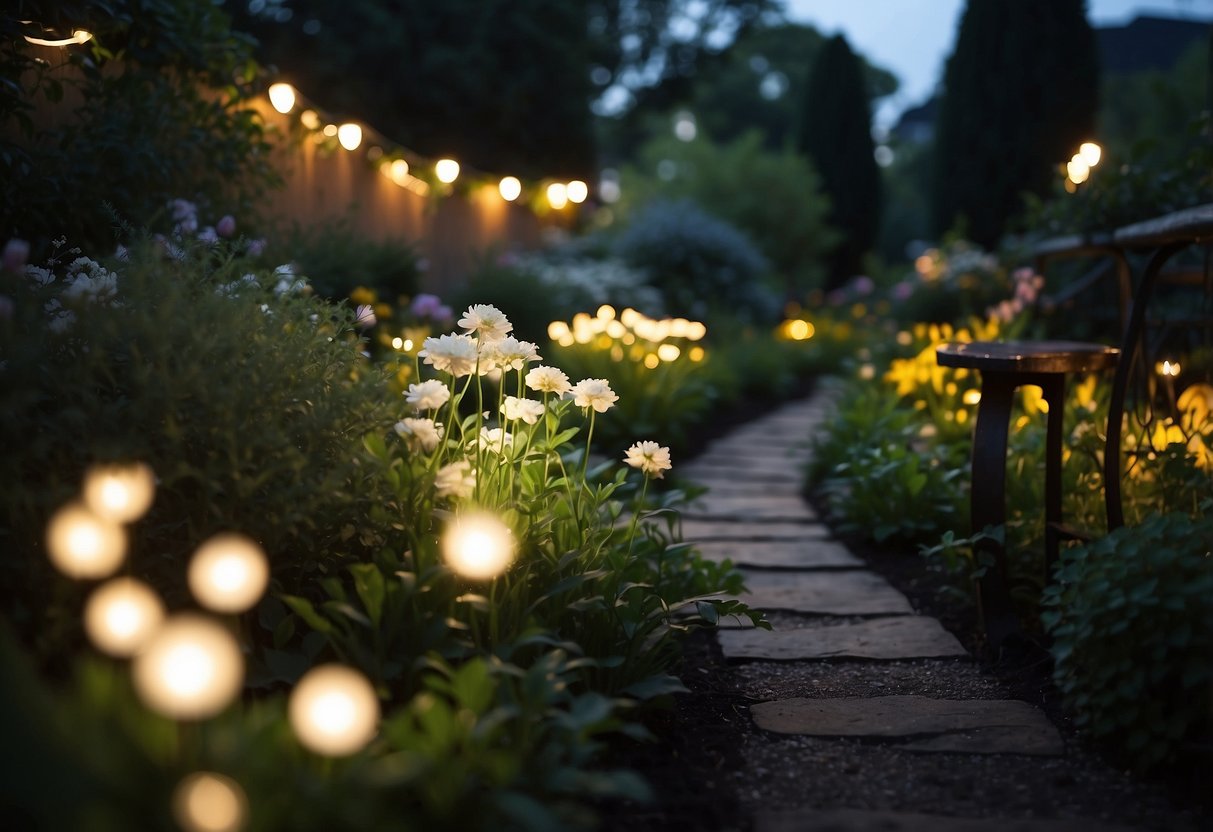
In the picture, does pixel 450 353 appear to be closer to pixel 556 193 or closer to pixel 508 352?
pixel 508 352

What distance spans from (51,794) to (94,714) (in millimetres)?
123

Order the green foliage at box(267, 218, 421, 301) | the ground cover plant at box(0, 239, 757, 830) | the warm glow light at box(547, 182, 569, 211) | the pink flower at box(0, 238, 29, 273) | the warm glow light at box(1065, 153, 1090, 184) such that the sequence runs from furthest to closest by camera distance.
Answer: the warm glow light at box(547, 182, 569, 211) < the green foliage at box(267, 218, 421, 301) < the warm glow light at box(1065, 153, 1090, 184) < the pink flower at box(0, 238, 29, 273) < the ground cover plant at box(0, 239, 757, 830)

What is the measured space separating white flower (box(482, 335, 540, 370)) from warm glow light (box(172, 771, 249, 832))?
126 cm

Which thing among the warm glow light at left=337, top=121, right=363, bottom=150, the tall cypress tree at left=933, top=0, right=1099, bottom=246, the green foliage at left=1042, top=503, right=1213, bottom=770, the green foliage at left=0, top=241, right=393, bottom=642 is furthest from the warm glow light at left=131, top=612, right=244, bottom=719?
the tall cypress tree at left=933, top=0, right=1099, bottom=246

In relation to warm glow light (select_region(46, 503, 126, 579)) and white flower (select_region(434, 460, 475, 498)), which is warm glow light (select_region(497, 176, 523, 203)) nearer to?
white flower (select_region(434, 460, 475, 498))

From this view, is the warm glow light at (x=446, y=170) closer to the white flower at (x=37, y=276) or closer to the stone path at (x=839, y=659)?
the stone path at (x=839, y=659)

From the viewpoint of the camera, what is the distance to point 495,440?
2170mm

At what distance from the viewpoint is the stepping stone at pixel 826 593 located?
3.09 metres

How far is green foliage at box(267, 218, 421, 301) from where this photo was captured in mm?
4516

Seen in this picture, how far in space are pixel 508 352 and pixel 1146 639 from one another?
4.62 ft

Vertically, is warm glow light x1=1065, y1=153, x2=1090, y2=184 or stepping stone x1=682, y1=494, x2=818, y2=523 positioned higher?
warm glow light x1=1065, y1=153, x2=1090, y2=184

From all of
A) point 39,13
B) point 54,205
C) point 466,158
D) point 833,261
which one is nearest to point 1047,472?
point 54,205

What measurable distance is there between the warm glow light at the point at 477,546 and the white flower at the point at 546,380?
36cm

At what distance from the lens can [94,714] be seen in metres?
1.12
